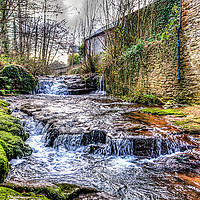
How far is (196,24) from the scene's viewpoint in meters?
4.75

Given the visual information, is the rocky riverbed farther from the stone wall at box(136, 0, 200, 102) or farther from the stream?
the stone wall at box(136, 0, 200, 102)

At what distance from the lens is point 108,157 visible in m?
2.79

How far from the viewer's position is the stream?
1903 millimetres

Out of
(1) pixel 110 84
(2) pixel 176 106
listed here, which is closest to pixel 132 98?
(2) pixel 176 106

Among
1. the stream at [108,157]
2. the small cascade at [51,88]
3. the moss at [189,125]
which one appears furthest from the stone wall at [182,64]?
the small cascade at [51,88]

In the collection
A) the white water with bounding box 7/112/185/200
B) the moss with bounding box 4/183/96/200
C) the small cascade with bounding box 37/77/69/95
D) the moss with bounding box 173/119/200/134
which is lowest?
the white water with bounding box 7/112/185/200

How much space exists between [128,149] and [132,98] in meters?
4.89

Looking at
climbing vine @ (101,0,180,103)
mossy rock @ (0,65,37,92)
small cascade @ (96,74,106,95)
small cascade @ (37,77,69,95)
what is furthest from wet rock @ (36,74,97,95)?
climbing vine @ (101,0,180,103)

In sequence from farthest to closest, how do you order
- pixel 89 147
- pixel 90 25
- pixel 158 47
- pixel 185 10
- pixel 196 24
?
1. pixel 90 25
2. pixel 158 47
3. pixel 185 10
4. pixel 196 24
5. pixel 89 147

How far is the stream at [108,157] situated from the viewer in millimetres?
1903

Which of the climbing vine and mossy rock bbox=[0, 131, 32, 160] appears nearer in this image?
mossy rock bbox=[0, 131, 32, 160]

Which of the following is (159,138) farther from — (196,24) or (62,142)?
(196,24)

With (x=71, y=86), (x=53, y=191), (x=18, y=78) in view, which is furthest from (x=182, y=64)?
(x=18, y=78)

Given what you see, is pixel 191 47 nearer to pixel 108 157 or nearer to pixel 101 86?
pixel 108 157
